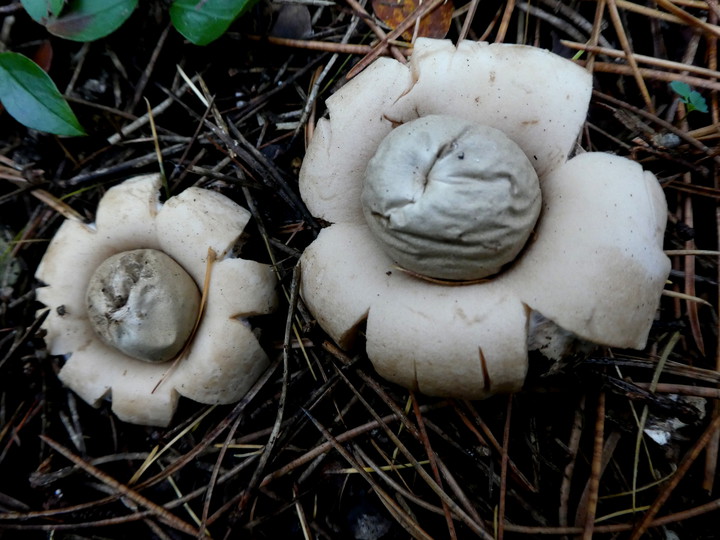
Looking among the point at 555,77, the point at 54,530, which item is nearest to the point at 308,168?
the point at 555,77

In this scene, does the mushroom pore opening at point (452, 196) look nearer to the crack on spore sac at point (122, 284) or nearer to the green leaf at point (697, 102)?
the green leaf at point (697, 102)

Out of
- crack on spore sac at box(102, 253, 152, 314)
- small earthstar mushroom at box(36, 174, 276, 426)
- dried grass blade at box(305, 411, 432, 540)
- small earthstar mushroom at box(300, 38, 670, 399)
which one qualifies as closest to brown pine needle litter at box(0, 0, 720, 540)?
dried grass blade at box(305, 411, 432, 540)

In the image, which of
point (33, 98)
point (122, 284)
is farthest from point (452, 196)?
point (33, 98)

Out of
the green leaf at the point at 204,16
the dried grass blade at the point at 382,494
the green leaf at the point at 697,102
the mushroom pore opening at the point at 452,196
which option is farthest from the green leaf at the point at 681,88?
the dried grass blade at the point at 382,494

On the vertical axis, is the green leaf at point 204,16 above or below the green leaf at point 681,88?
above

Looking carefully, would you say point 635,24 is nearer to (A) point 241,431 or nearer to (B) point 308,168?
(B) point 308,168

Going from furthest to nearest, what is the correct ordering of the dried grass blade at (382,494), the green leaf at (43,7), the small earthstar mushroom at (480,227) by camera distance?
the green leaf at (43,7), the dried grass blade at (382,494), the small earthstar mushroom at (480,227)
